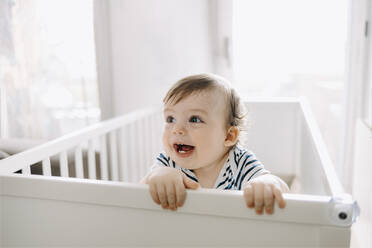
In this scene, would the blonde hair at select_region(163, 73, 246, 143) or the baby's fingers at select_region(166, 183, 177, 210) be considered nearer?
the baby's fingers at select_region(166, 183, 177, 210)

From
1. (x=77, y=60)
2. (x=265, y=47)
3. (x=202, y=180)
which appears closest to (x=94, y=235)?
(x=202, y=180)

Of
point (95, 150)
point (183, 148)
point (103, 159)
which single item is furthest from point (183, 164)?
point (95, 150)

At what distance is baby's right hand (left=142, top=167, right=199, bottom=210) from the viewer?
2.05ft

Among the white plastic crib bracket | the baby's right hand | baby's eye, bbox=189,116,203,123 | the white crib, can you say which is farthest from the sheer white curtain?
the white plastic crib bracket

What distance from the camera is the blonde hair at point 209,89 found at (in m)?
0.90

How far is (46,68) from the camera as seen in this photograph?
1421 mm

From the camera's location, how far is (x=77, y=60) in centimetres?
152

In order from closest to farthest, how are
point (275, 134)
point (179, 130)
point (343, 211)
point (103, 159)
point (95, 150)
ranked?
point (343, 211) < point (179, 130) < point (103, 159) < point (95, 150) < point (275, 134)

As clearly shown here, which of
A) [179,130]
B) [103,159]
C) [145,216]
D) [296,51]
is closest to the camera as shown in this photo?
[145,216]

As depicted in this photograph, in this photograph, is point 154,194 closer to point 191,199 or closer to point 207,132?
point 191,199

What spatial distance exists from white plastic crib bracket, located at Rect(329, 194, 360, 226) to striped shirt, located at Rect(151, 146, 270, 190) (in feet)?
1.20

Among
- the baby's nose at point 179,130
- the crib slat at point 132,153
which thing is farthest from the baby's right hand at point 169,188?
the crib slat at point 132,153

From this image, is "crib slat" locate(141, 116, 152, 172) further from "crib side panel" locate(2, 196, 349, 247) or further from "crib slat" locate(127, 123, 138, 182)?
"crib side panel" locate(2, 196, 349, 247)

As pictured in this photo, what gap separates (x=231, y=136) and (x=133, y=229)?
39 cm
